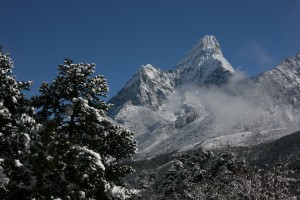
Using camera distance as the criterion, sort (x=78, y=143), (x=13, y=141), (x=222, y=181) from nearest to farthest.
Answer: (x=13, y=141), (x=78, y=143), (x=222, y=181)

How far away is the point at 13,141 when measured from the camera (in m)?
12.9

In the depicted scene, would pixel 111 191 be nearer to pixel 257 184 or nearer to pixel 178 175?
pixel 257 184

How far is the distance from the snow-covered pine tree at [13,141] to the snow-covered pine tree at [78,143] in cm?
40

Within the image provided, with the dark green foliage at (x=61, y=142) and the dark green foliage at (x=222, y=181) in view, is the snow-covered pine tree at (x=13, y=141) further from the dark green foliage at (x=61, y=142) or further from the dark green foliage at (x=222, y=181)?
the dark green foliage at (x=222, y=181)

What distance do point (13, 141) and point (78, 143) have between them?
8.29ft

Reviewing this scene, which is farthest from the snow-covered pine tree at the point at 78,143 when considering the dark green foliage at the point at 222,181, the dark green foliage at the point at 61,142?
the dark green foliage at the point at 222,181

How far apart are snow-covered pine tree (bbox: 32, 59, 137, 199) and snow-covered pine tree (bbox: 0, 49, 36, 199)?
1.31 ft

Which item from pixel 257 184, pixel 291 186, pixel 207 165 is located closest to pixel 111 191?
pixel 257 184

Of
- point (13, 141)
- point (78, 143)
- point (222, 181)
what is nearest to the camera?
point (13, 141)

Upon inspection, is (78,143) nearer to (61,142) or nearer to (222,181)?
(61,142)

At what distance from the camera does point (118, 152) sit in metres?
17.0

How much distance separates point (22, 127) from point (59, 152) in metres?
1.35

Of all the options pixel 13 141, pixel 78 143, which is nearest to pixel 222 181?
pixel 78 143

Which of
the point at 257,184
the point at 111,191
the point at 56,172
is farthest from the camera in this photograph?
the point at 257,184
